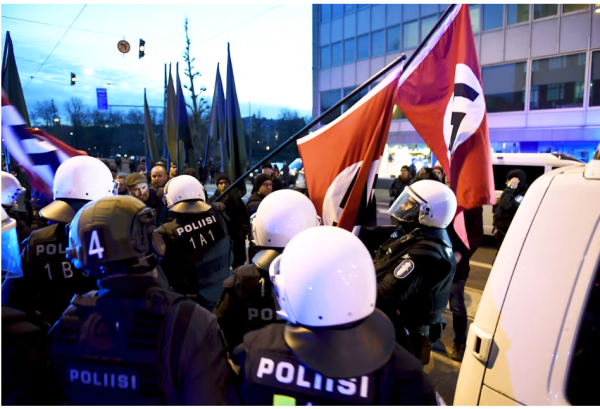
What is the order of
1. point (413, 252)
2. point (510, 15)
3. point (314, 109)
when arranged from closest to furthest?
point (413, 252), point (510, 15), point (314, 109)

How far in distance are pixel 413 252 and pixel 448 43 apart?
2335mm

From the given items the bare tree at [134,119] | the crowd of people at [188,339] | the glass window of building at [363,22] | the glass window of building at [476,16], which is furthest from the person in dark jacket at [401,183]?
the bare tree at [134,119]

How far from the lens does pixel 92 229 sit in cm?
172

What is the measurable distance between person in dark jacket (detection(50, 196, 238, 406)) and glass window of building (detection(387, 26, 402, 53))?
27457 mm

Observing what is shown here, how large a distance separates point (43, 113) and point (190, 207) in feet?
164

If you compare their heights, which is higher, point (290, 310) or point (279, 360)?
point (290, 310)

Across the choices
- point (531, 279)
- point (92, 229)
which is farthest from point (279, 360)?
point (531, 279)

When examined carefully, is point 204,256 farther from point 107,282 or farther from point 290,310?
point 290,310

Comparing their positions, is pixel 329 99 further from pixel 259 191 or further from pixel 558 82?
pixel 259 191

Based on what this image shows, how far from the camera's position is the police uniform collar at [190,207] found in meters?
3.90

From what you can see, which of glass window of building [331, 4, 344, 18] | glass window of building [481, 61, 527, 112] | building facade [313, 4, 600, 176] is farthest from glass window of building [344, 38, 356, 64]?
glass window of building [481, 61, 527, 112]

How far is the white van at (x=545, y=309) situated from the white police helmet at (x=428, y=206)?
148cm

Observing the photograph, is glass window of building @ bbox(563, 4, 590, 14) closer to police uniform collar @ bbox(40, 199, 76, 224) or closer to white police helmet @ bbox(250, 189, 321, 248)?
white police helmet @ bbox(250, 189, 321, 248)

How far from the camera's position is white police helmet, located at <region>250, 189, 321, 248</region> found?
8.89ft
